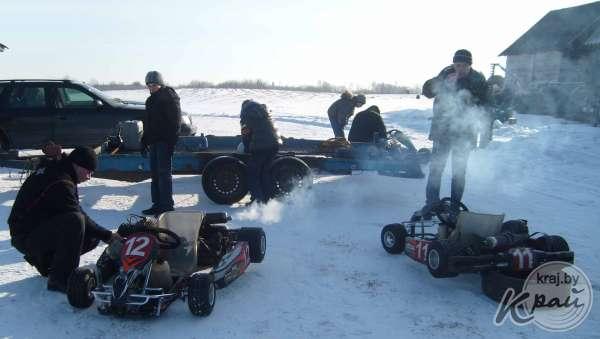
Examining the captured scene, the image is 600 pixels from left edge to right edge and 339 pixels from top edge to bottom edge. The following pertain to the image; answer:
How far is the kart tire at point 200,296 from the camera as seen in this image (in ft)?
12.5

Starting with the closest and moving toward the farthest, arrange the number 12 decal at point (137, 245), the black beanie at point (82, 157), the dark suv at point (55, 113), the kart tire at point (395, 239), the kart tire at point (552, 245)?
the number 12 decal at point (137, 245) < the black beanie at point (82, 157) < the kart tire at point (552, 245) < the kart tire at point (395, 239) < the dark suv at point (55, 113)

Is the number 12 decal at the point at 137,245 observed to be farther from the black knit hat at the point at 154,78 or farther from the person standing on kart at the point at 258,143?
the person standing on kart at the point at 258,143

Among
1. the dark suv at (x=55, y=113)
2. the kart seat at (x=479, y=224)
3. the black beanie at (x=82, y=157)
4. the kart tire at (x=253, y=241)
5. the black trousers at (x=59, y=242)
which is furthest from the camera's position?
the dark suv at (x=55, y=113)

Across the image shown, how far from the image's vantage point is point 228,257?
14.4 ft

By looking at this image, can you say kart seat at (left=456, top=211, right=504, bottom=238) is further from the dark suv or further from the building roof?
the building roof

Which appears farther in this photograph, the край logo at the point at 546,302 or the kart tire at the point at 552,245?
the kart tire at the point at 552,245

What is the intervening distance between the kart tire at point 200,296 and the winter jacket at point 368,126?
5.83 m

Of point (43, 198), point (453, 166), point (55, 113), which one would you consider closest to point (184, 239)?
point (43, 198)

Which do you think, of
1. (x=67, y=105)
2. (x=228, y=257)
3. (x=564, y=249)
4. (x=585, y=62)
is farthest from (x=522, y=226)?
(x=585, y=62)

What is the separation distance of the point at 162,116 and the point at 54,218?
8.56 feet

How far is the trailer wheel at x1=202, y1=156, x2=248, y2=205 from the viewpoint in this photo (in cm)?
721

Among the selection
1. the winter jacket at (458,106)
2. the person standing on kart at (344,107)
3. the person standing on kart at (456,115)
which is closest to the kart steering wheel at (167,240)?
the person standing on kart at (456,115)

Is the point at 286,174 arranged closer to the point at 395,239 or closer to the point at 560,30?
the point at 395,239

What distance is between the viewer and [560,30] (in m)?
31.8
